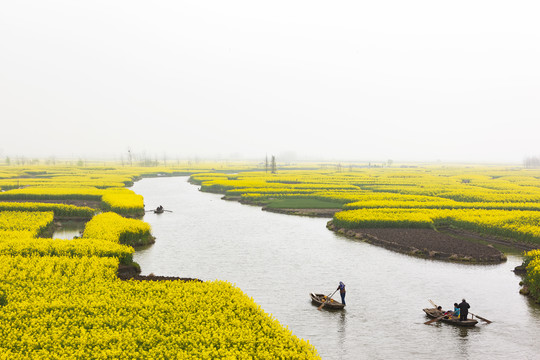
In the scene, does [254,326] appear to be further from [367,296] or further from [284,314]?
[367,296]

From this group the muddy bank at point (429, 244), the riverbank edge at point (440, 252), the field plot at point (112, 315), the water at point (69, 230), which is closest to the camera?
the field plot at point (112, 315)

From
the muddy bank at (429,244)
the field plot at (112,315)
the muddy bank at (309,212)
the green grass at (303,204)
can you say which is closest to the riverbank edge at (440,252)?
the muddy bank at (429,244)

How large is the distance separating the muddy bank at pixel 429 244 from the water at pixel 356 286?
1511 mm

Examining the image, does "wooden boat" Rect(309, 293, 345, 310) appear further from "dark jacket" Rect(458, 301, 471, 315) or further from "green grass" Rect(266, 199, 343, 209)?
"green grass" Rect(266, 199, 343, 209)

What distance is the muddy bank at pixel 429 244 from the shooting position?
38.1 m

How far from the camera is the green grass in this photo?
72.2m

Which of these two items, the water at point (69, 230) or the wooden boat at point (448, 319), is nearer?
the wooden boat at point (448, 319)

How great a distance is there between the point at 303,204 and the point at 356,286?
4459 centimetres

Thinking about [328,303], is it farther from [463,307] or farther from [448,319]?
[463,307]

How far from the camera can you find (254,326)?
18.4 metres

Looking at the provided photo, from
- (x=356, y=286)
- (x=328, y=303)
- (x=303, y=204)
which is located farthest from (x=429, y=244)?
(x=303, y=204)

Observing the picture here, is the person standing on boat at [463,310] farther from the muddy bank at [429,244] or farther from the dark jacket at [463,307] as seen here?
the muddy bank at [429,244]

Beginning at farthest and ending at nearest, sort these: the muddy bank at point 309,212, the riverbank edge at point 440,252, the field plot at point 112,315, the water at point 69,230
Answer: the muddy bank at point 309,212, the water at point 69,230, the riverbank edge at point 440,252, the field plot at point 112,315

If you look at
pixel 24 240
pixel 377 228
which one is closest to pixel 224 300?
pixel 24 240
